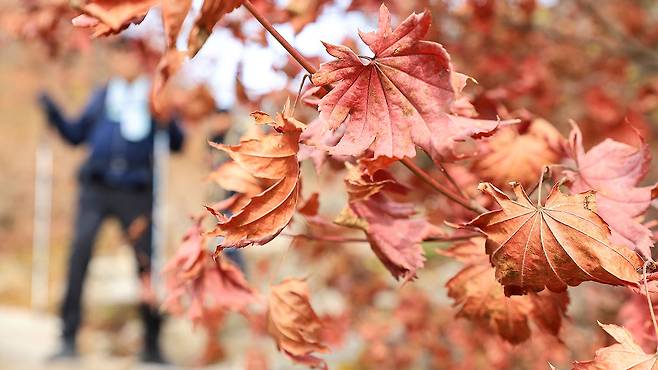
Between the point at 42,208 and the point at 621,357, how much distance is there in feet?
35.1

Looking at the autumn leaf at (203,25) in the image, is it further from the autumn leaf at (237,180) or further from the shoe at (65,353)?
the shoe at (65,353)

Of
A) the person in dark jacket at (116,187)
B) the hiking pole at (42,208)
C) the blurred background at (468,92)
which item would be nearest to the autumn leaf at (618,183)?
the blurred background at (468,92)

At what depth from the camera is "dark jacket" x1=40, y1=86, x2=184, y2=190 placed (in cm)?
410

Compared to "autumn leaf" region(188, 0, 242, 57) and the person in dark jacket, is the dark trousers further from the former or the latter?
"autumn leaf" region(188, 0, 242, 57)

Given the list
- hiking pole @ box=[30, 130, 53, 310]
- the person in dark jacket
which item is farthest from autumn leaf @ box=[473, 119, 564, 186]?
hiking pole @ box=[30, 130, 53, 310]

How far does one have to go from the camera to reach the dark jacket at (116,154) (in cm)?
410

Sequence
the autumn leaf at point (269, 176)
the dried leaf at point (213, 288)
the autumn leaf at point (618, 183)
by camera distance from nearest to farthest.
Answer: the autumn leaf at point (269, 176)
the autumn leaf at point (618, 183)
the dried leaf at point (213, 288)

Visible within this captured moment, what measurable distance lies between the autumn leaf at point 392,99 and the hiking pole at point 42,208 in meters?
8.66

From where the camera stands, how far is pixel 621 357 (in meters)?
0.71

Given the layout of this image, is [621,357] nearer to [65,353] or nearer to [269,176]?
[269,176]

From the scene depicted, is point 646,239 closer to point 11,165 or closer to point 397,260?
point 397,260

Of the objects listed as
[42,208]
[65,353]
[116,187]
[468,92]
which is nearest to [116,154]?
[116,187]

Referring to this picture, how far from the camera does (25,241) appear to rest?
10203mm

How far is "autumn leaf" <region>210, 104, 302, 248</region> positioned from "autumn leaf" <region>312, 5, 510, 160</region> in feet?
0.16
